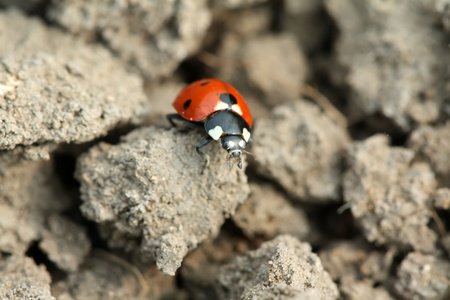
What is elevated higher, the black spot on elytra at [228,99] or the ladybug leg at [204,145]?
the black spot on elytra at [228,99]

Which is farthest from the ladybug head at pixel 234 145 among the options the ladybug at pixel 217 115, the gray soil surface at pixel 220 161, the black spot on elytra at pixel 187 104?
the black spot on elytra at pixel 187 104

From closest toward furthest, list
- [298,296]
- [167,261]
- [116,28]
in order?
[298,296] < [167,261] < [116,28]

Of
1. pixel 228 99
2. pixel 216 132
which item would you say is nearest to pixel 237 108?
pixel 228 99

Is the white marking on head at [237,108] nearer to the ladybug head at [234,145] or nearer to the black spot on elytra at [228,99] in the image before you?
the black spot on elytra at [228,99]

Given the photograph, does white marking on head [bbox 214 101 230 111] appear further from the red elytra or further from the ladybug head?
the ladybug head

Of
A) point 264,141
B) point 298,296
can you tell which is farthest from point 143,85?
point 298,296

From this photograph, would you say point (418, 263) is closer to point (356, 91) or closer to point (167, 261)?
point (356, 91)

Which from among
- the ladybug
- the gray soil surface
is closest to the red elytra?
the ladybug
